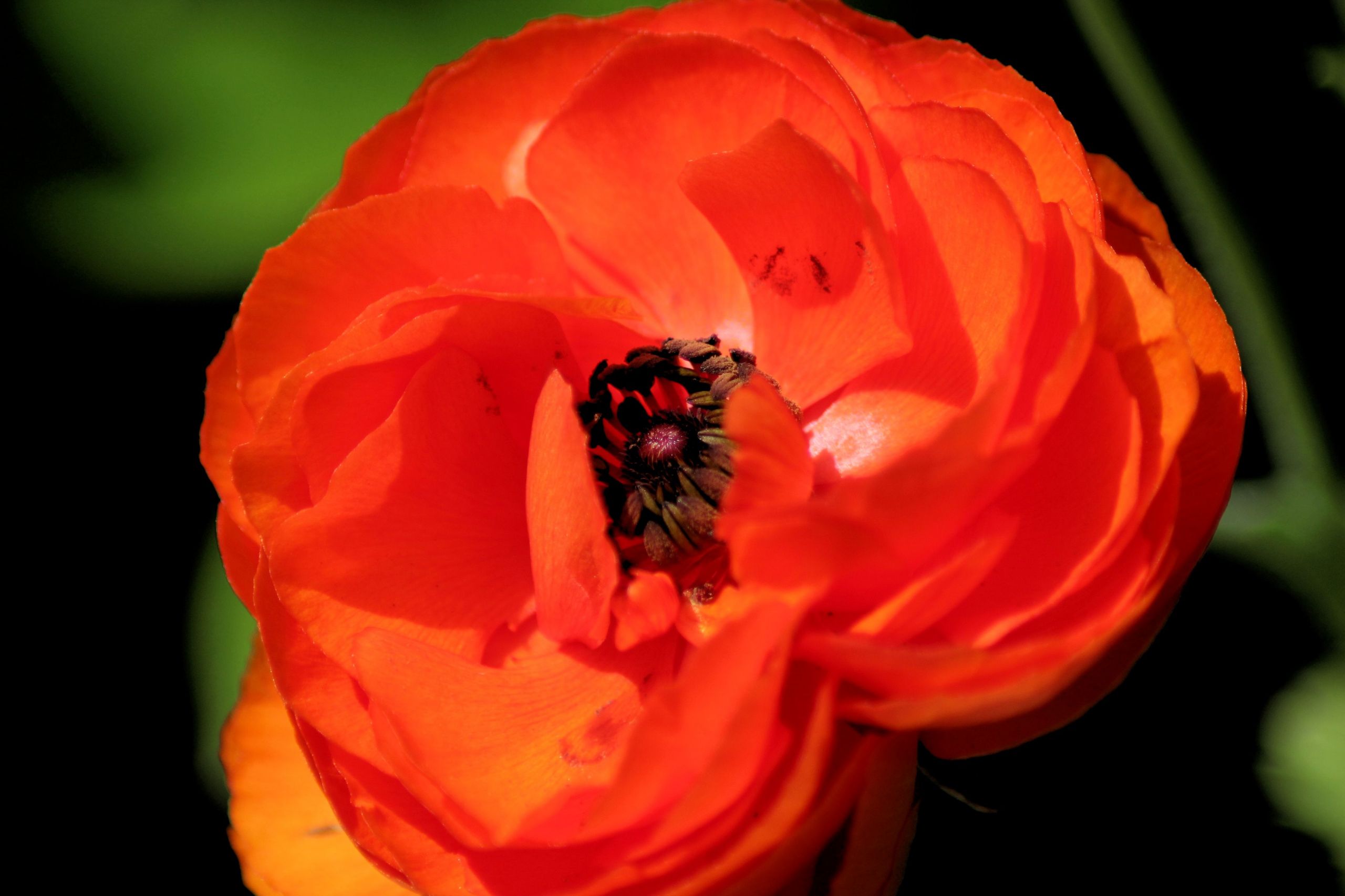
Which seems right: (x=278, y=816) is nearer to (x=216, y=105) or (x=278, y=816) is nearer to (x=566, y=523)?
(x=566, y=523)

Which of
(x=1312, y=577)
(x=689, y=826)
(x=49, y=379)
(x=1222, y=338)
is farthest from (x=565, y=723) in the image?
(x=49, y=379)

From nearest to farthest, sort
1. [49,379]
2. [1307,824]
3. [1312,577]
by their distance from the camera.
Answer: [1307,824]
[1312,577]
[49,379]

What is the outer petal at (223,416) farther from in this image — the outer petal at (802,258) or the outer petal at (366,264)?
the outer petal at (802,258)

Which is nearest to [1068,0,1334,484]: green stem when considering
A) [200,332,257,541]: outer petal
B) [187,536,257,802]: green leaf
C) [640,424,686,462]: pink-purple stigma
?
[640,424,686,462]: pink-purple stigma

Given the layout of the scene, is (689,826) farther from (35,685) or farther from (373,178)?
(35,685)

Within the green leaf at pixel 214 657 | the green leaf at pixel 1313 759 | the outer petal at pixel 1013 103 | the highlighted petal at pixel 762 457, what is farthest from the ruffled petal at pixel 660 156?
the green leaf at pixel 214 657

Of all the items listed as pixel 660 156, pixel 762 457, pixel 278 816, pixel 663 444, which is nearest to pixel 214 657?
pixel 278 816

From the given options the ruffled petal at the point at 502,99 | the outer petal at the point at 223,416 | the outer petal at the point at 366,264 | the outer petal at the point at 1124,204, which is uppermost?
the ruffled petal at the point at 502,99
